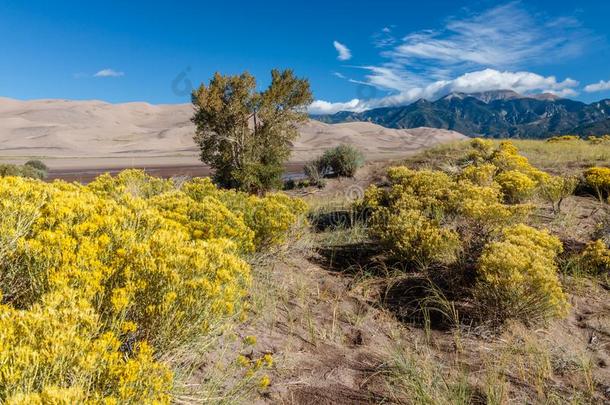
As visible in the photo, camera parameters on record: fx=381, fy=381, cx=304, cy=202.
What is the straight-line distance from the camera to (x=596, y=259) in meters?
5.62

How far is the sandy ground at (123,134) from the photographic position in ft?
196

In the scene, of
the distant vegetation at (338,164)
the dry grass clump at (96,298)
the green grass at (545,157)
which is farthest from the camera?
the distant vegetation at (338,164)

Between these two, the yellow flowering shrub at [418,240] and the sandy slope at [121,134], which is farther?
the sandy slope at [121,134]

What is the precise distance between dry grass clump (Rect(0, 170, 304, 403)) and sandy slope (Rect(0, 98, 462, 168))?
1935 inches

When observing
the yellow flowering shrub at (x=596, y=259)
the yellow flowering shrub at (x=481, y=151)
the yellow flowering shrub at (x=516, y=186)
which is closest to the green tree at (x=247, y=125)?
the yellow flowering shrub at (x=481, y=151)

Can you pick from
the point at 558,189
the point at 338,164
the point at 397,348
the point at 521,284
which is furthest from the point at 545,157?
the point at 397,348

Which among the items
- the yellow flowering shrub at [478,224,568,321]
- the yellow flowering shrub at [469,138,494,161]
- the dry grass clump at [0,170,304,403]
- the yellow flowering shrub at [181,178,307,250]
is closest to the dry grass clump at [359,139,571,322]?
the yellow flowering shrub at [478,224,568,321]

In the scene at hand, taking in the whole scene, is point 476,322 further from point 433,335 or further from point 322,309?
point 322,309

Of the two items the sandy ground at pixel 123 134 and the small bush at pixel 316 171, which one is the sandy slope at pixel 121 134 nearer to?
the sandy ground at pixel 123 134

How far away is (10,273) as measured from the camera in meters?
2.38

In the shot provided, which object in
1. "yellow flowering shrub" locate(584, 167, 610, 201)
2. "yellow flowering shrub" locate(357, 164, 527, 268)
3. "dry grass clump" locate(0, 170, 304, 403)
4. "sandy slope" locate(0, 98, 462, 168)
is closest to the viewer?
"dry grass clump" locate(0, 170, 304, 403)

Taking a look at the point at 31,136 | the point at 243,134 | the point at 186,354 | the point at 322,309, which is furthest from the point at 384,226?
the point at 31,136

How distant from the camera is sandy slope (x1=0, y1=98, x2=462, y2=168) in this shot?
196 ft

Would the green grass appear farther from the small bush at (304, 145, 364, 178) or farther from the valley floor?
the valley floor
